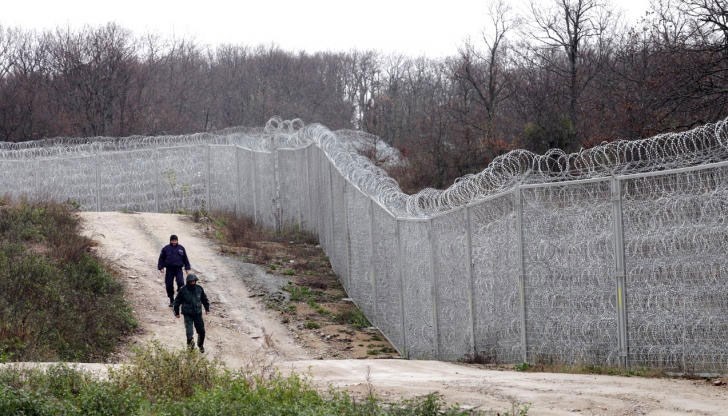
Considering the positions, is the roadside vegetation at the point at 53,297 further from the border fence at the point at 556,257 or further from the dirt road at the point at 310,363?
the border fence at the point at 556,257

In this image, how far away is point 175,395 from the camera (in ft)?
30.1

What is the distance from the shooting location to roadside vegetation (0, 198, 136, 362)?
562 inches

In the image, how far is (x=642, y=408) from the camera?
306 inches

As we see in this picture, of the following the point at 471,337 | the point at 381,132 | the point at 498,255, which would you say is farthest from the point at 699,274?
the point at 381,132

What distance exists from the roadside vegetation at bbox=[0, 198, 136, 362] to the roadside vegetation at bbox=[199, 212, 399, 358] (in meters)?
3.05

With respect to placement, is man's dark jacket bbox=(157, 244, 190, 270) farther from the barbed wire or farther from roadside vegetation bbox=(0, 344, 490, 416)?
roadside vegetation bbox=(0, 344, 490, 416)

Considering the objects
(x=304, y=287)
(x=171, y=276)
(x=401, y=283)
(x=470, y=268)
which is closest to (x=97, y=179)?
(x=304, y=287)

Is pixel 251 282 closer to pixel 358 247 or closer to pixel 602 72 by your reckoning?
pixel 358 247

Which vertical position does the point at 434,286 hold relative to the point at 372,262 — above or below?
below

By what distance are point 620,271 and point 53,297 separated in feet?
32.5

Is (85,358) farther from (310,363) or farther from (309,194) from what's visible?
(309,194)

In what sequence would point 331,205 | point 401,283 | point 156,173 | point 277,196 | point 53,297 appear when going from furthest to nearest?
1. point 156,173
2. point 277,196
3. point 331,205
4. point 53,297
5. point 401,283

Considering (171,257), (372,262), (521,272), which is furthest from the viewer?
(171,257)

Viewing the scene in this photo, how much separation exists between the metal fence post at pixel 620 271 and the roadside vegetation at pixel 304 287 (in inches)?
241
